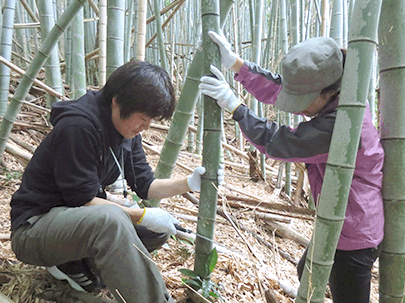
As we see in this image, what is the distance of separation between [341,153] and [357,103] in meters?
0.14

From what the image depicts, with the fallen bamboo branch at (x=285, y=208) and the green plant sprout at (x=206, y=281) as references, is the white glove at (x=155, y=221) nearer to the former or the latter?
the green plant sprout at (x=206, y=281)

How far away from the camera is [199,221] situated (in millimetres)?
1301

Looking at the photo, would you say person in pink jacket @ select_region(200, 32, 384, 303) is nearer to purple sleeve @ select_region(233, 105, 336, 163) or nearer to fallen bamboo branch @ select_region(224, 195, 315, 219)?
purple sleeve @ select_region(233, 105, 336, 163)

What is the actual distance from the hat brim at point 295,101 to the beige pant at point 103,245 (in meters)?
0.75

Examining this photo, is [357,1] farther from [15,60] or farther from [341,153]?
[15,60]

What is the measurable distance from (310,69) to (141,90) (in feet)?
2.05

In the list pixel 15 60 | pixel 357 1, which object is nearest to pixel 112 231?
pixel 357 1

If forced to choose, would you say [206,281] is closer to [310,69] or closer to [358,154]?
[358,154]

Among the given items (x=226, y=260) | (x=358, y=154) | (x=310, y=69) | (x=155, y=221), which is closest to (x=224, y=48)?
(x=310, y=69)

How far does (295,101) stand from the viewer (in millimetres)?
1286

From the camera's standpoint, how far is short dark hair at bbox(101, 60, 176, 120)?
1.27m

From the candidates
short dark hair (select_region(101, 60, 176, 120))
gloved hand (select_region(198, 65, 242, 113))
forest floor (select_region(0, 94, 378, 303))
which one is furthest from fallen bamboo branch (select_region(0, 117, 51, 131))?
gloved hand (select_region(198, 65, 242, 113))

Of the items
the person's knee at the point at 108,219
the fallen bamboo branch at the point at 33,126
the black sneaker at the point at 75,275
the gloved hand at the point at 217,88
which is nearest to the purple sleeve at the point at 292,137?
the gloved hand at the point at 217,88

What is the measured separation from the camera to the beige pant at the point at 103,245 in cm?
117
